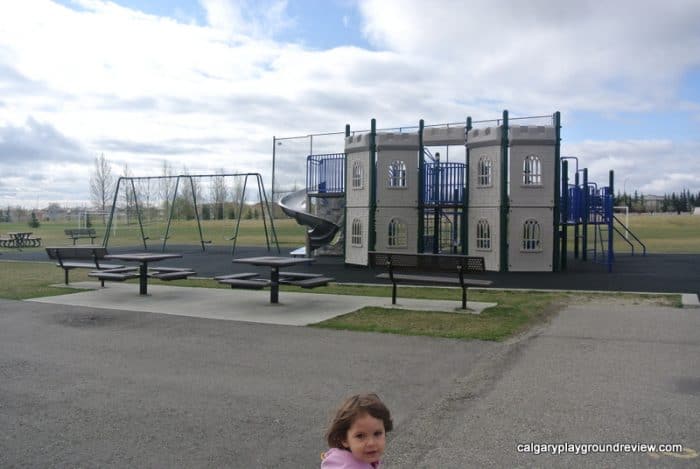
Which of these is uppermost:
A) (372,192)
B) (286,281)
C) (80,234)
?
(372,192)

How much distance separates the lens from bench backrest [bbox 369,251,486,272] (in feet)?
34.7

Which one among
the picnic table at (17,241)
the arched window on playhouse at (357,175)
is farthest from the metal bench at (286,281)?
Answer: the picnic table at (17,241)

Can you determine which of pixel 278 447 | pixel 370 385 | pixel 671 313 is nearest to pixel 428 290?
pixel 671 313

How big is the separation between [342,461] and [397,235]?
18613 mm

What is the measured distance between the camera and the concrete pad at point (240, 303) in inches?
400

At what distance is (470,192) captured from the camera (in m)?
20.3

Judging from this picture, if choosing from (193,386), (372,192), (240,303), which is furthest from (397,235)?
(193,386)

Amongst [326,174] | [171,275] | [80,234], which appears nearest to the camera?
[171,275]

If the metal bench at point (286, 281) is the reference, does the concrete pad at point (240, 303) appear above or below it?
below

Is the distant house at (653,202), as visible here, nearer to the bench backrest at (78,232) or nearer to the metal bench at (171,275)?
the bench backrest at (78,232)

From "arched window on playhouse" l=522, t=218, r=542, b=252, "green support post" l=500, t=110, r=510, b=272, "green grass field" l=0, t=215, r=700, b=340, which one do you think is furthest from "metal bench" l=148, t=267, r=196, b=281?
"arched window on playhouse" l=522, t=218, r=542, b=252

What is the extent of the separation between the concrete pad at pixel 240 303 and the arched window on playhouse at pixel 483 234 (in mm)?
8358

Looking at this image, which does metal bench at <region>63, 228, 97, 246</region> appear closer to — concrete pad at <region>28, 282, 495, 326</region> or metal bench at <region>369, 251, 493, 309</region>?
concrete pad at <region>28, 282, 495, 326</region>

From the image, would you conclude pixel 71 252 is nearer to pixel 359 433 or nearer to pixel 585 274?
pixel 585 274
